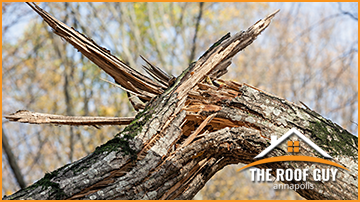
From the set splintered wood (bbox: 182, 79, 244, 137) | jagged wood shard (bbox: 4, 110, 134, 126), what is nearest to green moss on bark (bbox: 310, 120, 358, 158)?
splintered wood (bbox: 182, 79, 244, 137)

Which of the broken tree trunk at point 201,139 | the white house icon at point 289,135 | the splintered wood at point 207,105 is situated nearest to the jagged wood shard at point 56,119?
the broken tree trunk at point 201,139

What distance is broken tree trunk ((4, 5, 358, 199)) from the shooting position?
1.52m

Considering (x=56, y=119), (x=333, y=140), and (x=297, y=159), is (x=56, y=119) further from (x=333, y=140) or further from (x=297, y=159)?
(x=333, y=140)

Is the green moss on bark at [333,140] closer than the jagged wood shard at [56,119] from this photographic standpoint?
No

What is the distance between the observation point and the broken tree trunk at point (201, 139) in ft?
4.99

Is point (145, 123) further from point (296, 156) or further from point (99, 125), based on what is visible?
point (296, 156)

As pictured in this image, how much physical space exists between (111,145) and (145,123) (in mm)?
218

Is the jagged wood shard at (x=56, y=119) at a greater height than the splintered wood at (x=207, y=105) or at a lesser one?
lesser

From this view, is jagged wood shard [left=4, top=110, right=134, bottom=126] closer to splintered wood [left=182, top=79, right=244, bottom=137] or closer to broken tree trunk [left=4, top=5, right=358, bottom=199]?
broken tree trunk [left=4, top=5, right=358, bottom=199]

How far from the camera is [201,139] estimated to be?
169cm

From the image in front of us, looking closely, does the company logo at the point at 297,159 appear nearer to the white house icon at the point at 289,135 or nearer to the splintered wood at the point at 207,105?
the white house icon at the point at 289,135

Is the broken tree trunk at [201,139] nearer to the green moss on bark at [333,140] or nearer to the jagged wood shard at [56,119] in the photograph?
the green moss on bark at [333,140]

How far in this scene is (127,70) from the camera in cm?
189

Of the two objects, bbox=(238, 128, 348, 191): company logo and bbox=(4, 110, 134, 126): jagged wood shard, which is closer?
bbox=(4, 110, 134, 126): jagged wood shard
